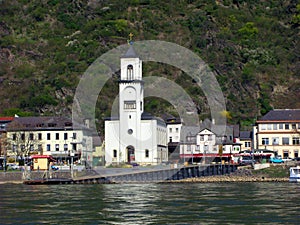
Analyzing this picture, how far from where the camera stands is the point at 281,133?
490 feet

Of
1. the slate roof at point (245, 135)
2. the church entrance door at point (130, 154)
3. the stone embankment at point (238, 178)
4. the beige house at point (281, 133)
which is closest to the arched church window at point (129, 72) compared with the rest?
the church entrance door at point (130, 154)

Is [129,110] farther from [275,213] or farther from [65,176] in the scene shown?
[275,213]

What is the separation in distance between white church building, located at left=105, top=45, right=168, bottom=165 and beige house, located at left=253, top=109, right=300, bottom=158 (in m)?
17.9

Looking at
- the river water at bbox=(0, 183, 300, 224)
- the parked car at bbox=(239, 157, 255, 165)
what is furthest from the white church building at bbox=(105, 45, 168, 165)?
the river water at bbox=(0, 183, 300, 224)

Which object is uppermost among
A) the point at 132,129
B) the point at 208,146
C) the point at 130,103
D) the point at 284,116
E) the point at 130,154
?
the point at 130,103

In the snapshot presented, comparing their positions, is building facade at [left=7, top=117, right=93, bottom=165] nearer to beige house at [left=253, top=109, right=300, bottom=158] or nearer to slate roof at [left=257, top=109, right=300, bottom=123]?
beige house at [left=253, top=109, right=300, bottom=158]

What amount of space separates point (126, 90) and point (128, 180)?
3984 cm

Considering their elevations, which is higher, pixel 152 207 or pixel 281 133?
pixel 281 133

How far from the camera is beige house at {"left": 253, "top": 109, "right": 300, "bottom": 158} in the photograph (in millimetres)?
148750

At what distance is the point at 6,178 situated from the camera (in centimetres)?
11738

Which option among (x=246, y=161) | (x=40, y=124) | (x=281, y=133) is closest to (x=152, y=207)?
(x=246, y=161)

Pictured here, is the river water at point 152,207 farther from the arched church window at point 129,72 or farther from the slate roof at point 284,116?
the arched church window at point 129,72

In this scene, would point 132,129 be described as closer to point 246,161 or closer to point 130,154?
point 130,154

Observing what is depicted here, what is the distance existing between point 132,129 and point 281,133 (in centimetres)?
2541
